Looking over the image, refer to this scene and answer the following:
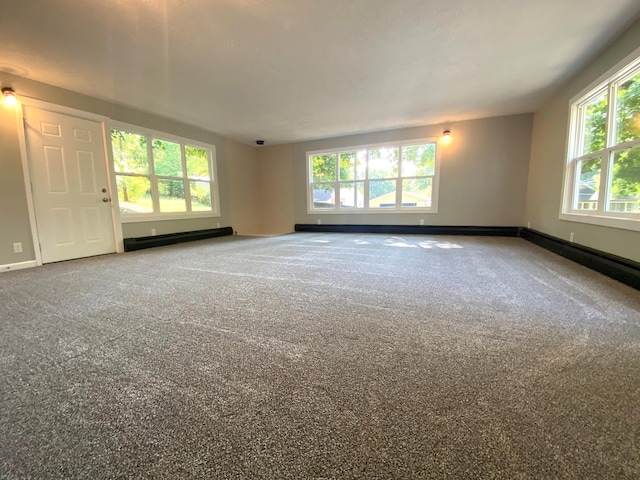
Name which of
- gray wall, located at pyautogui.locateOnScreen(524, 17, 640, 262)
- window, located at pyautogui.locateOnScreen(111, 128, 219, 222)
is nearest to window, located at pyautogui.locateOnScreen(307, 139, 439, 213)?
gray wall, located at pyautogui.locateOnScreen(524, 17, 640, 262)

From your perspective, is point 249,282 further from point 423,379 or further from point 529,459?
point 529,459

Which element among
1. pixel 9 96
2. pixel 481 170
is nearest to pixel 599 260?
pixel 481 170

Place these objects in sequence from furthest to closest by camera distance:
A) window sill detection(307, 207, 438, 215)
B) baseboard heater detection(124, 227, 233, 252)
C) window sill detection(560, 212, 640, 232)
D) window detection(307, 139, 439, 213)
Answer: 1. window sill detection(307, 207, 438, 215)
2. window detection(307, 139, 439, 213)
3. baseboard heater detection(124, 227, 233, 252)
4. window sill detection(560, 212, 640, 232)

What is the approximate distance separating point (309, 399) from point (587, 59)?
4.93 m

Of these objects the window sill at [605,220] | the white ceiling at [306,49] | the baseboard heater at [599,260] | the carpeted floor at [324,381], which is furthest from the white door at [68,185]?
the window sill at [605,220]

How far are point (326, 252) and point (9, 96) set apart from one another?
4.62 m

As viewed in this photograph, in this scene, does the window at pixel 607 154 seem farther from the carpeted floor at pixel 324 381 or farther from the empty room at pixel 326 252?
the carpeted floor at pixel 324 381

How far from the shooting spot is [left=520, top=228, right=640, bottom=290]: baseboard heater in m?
2.38

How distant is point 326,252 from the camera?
417cm

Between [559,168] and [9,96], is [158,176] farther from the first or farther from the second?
[559,168]

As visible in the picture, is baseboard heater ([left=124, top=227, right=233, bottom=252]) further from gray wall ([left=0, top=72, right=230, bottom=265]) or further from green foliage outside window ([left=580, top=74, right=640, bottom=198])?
green foliage outside window ([left=580, top=74, right=640, bottom=198])

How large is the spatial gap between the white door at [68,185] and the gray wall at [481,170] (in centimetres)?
557

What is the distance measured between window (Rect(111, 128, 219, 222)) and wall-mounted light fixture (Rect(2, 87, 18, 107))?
1141 millimetres

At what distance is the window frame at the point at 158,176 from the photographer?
4.40 metres
